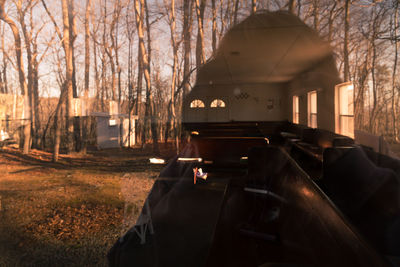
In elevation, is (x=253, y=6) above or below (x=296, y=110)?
above

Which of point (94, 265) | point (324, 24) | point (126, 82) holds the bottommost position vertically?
point (94, 265)

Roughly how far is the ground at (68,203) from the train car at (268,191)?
0.23 feet

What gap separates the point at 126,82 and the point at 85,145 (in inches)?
10.4

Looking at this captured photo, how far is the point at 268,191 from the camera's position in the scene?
100cm

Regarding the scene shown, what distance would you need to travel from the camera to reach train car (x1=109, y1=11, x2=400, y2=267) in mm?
629

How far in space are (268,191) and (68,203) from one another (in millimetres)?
A: 804

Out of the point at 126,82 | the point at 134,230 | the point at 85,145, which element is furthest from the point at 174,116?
the point at 134,230

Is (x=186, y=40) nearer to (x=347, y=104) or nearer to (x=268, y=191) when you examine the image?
(x=347, y=104)

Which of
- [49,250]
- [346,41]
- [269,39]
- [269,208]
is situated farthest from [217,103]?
[49,250]

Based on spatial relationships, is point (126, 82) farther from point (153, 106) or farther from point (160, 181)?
point (160, 181)

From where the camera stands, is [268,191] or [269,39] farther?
[268,191]

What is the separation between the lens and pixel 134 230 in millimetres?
782

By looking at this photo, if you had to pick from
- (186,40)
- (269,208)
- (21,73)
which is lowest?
(269,208)

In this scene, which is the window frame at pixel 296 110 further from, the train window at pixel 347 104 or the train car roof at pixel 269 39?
the train window at pixel 347 104
